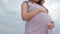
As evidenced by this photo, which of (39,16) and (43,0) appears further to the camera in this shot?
(43,0)

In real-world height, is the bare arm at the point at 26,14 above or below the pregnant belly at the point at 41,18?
above

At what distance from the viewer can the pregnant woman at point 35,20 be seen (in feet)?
9.72

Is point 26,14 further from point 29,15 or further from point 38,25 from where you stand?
point 38,25

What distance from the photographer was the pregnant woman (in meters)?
2.96

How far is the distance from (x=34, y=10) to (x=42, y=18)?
13cm

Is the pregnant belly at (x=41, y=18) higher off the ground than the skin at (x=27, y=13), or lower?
lower

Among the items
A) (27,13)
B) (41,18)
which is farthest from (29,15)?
(41,18)

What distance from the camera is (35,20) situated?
2984 millimetres

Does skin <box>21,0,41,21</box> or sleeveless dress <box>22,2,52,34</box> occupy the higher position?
skin <box>21,0,41,21</box>

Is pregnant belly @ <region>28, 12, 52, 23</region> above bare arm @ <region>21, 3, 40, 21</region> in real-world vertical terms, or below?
below

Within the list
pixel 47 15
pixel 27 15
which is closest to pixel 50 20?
pixel 47 15

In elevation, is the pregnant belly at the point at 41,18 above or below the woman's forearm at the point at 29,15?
below

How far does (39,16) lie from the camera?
3014 millimetres

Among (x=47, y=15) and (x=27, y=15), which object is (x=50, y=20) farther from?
(x=27, y=15)
